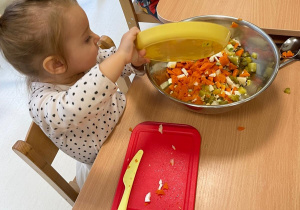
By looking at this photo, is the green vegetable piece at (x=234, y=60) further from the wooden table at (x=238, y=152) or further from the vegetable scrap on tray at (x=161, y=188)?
the vegetable scrap on tray at (x=161, y=188)

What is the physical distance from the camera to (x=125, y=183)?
0.67 metres

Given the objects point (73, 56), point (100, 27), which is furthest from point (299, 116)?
point (100, 27)

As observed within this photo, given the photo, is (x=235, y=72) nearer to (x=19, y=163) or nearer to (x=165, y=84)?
(x=165, y=84)

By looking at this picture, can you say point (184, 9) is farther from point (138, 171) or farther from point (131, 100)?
point (138, 171)

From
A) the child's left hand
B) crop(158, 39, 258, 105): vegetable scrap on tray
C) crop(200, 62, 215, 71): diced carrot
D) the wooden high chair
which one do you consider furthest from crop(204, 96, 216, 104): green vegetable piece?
the wooden high chair

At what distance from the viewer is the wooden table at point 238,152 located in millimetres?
622

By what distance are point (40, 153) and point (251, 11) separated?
2.82 ft

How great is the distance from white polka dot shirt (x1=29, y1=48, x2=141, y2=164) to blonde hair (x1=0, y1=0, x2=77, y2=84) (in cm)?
12

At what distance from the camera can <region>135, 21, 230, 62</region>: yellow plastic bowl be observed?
63cm

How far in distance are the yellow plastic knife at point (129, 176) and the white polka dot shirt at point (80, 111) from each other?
140mm

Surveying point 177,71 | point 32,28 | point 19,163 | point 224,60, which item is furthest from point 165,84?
point 19,163

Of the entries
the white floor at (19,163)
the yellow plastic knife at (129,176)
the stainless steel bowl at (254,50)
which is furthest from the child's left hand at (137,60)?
the white floor at (19,163)

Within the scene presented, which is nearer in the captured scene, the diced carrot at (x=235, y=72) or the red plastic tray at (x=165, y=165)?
the red plastic tray at (x=165, y=165)

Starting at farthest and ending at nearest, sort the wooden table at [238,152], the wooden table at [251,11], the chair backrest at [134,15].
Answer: the chair backrest at [134,15] < the wooden table at [251,11] < the wooden table at [238,152]
